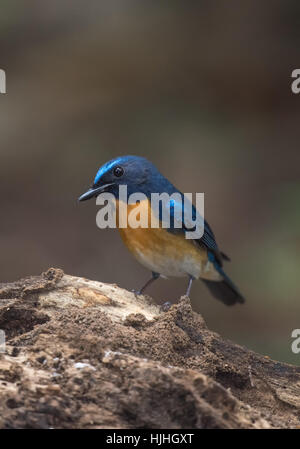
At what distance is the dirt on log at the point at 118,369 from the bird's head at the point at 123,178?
3.34ft

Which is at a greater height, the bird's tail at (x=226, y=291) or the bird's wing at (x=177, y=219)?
the bird's wing at (x=177, y=219)

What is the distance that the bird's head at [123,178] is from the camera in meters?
4.61

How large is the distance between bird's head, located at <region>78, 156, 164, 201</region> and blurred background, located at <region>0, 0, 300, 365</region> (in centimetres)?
430

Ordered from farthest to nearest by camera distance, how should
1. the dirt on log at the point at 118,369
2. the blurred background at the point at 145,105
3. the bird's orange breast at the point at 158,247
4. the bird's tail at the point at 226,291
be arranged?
1. the blurred background at the point at 145,105
2. the bird's tail at the point at 226,291
3. the bird's orange breast at the point at 158,247
4. the dirt on log at the point at 118,369

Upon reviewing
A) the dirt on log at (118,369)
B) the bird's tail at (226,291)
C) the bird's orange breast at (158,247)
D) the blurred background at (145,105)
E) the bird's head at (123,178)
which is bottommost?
the dirt on log at (118,369)

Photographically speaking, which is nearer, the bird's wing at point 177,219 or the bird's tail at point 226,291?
the bird's wing at point 177,219

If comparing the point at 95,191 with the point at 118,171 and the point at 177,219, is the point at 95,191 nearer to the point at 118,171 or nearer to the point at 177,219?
the point at 118,171

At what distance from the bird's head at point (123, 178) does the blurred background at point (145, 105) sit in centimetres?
430

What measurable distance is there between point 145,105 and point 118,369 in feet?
24.8

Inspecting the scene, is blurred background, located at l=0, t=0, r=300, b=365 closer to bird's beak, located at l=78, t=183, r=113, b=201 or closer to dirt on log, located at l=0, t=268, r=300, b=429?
bird's beak, located at l=78, t=183, r=113, b=201

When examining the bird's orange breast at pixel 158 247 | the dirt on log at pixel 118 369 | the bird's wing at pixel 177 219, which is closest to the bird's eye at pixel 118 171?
the bird's orange breast at pixel 158 247

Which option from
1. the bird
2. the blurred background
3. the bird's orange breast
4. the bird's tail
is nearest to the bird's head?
the bird

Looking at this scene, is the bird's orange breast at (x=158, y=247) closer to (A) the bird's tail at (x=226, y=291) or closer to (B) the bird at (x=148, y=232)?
(B) the bird at (x=148, y=232)

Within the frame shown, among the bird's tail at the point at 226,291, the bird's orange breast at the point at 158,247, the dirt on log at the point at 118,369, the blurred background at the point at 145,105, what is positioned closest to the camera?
the dirt on log at the point at 118,369
